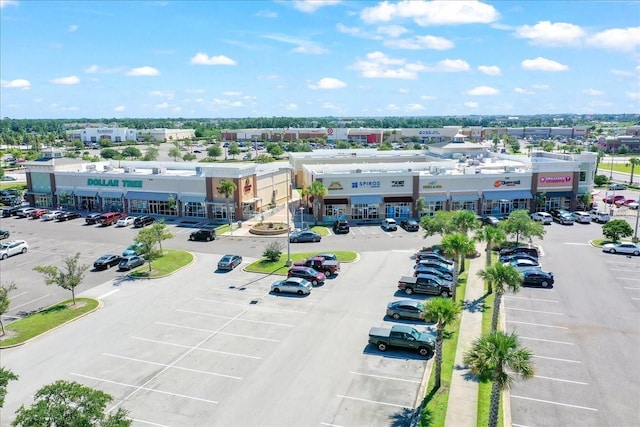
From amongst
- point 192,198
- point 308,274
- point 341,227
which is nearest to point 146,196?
point 192,198

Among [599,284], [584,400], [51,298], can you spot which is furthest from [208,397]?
[599,284]

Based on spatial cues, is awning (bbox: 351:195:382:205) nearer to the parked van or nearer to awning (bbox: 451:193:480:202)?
the parked van

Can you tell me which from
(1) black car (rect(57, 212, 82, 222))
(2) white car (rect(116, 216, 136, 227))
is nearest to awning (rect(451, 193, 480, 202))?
(2) white car (rect(116, 216, 136, 227))

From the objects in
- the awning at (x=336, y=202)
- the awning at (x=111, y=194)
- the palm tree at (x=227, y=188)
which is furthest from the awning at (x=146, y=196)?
the awning at (x=336, y=202)

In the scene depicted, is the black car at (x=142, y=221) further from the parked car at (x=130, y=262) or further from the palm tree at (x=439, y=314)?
the palm tree at (x=439, y=314)

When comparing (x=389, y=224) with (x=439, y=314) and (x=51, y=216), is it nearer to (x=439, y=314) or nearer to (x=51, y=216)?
(x=439, y=314)

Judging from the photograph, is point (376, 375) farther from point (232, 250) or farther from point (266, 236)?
point (266, 236)
